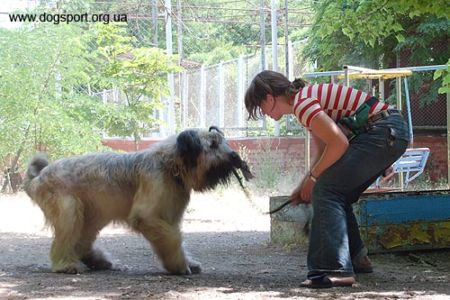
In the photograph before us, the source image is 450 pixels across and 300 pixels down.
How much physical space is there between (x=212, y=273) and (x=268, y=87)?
1.88 m

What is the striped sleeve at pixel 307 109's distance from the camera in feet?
16.1

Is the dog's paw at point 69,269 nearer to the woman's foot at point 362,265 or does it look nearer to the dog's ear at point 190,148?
the dog's ear at point 190,148

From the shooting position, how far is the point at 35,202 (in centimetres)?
656

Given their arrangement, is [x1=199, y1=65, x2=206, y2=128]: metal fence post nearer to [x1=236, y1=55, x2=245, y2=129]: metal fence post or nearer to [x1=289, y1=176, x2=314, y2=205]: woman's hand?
[x1=236, y1=55, x2=245, y2=129]: metal fence post

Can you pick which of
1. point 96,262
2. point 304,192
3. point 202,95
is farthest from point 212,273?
point 202,95

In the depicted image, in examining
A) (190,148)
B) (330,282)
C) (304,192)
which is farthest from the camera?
(190,148)

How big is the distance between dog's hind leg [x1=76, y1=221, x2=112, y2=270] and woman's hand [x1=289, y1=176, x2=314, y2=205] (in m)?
1.83

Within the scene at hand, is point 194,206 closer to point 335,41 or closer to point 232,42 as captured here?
point 335,41

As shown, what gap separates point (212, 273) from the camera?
6.32m

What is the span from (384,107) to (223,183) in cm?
162

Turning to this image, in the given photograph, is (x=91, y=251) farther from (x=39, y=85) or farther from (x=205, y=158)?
(x=39, y=85)

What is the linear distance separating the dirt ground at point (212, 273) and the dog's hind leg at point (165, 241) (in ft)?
0.42

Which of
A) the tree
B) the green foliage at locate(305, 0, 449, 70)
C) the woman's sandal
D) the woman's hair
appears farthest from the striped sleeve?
the tree

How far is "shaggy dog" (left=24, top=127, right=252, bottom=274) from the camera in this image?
19.8ft
